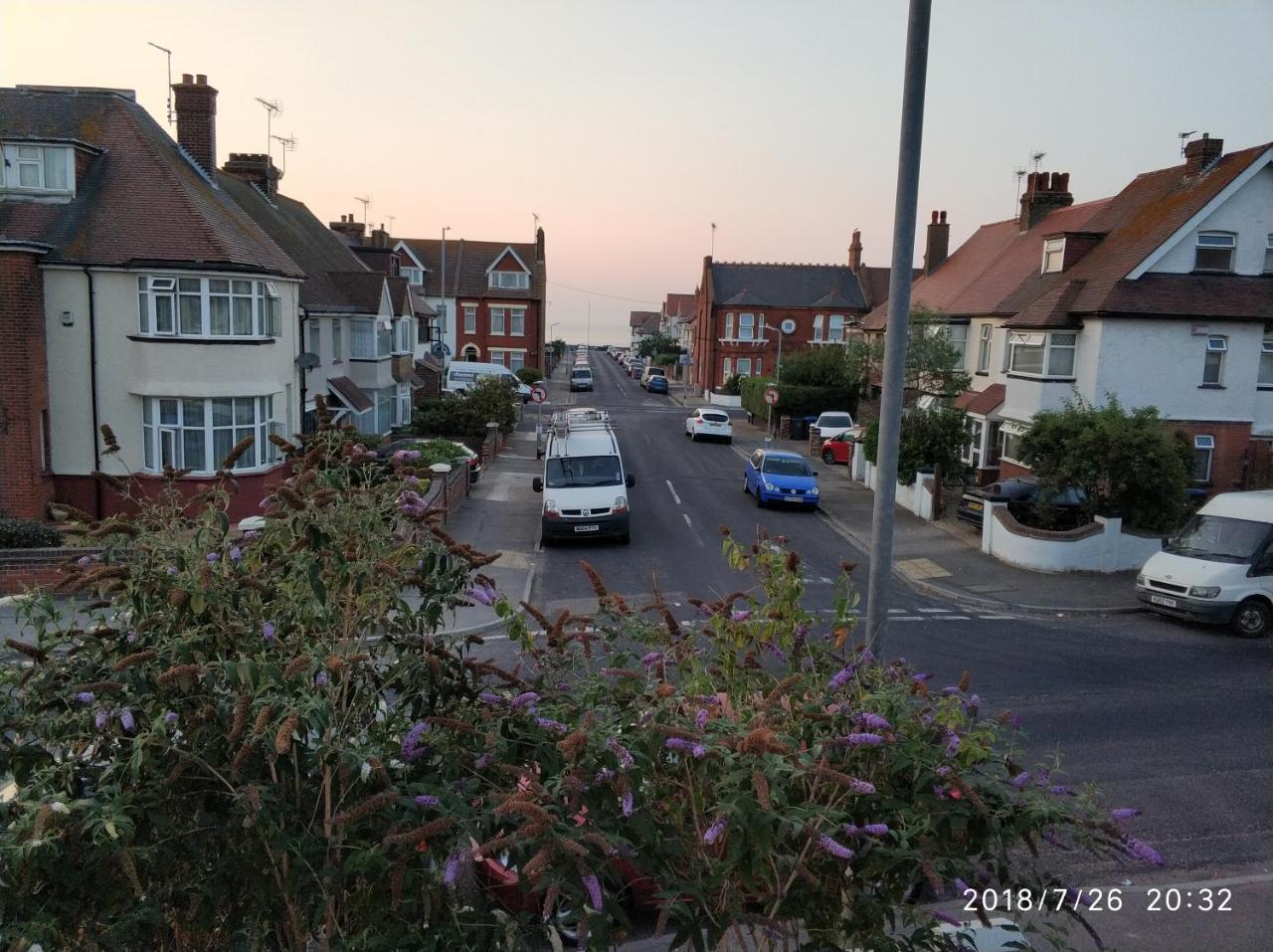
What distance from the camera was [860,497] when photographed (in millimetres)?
30062

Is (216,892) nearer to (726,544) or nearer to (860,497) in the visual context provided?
(726,544)

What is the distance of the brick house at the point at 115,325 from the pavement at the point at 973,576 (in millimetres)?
13658

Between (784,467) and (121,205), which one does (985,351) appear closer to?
(784,467)

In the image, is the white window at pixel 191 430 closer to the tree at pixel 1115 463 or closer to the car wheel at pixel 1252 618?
the tree at pixel 1115 463

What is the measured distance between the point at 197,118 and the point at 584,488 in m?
14.4

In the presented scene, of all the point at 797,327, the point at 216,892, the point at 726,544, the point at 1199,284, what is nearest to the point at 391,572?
the point at 216,892

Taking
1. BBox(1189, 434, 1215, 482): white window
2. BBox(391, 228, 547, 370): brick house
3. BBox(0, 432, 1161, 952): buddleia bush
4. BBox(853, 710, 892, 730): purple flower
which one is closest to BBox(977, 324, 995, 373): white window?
BBox(1189, 434, 1215, 482): white window

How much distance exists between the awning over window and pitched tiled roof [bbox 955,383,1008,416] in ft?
61.8

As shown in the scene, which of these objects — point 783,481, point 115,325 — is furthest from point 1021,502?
point 115,325

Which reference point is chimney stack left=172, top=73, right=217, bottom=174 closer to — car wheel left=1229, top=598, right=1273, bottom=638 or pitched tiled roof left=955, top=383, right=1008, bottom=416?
pitched tiled roof left=955, top=383, right=1008, bottom=416

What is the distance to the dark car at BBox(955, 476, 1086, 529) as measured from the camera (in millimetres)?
22078

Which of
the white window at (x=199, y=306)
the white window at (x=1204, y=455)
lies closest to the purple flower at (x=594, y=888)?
the white window at (x=199, y=306)

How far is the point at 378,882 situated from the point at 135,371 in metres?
19.9

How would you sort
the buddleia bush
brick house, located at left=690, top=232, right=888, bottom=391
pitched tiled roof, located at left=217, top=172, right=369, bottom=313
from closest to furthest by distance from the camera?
the buddleia bush, pitched tiled roof, located at left=217, top=172, right=369, bottom=313, brick house, located at left=690, top=232, right=888, bottom=391
